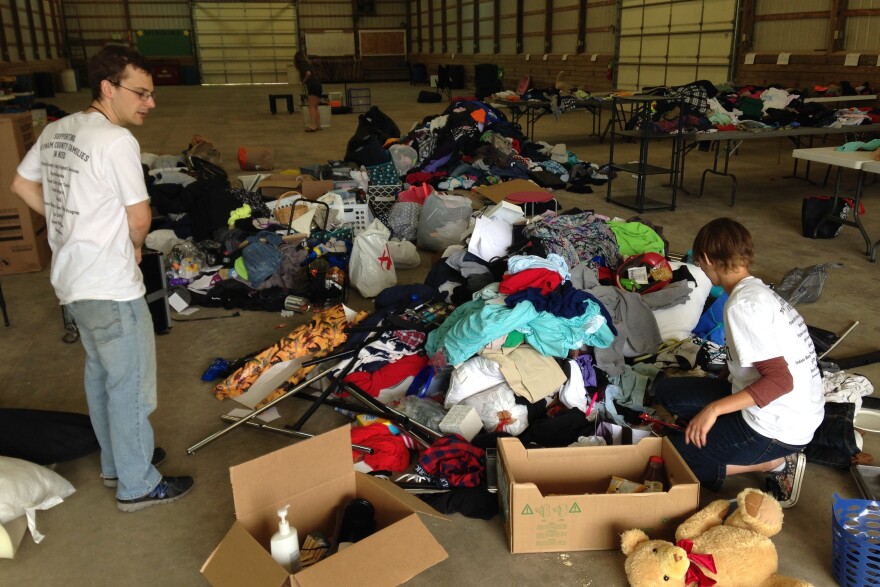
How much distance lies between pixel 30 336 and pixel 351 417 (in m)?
2.26

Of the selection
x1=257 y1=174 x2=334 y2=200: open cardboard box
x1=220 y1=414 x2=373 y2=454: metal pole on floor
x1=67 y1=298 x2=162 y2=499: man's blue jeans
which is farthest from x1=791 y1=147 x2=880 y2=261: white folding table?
x1=67 y1=298 x2=162 y2=499: man's blue jeans

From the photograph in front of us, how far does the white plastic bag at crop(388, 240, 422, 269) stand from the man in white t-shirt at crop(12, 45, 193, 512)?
9.26 feet

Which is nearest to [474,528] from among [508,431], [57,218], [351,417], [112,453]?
[508,431]

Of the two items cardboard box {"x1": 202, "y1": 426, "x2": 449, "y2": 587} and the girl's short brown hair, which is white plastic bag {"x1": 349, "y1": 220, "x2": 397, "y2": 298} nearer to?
cardboard box {"x1": 202, "y1": 426, "x2": 449, "y2": 587}

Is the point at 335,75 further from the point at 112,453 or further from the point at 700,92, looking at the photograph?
the point at 112,453

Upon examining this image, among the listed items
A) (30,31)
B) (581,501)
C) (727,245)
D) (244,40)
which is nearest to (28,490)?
(581,501)

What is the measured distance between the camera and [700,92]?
7.39 meters

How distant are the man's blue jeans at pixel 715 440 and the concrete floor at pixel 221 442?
0.44 ft

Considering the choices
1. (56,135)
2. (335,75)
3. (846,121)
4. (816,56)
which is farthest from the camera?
(335,75)

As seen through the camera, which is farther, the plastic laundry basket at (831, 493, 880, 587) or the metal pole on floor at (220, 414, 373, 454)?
the metal pole on floor at (220, 414, 373, 454)

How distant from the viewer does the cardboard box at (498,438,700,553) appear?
2.12 m

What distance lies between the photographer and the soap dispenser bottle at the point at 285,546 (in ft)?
6.39

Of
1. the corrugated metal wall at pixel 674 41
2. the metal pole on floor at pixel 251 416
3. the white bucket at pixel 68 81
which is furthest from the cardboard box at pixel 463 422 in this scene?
the white bucket at pixel 68 81

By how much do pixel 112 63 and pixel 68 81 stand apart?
24.1 metres
